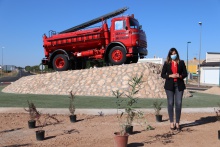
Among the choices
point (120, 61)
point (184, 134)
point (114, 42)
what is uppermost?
point (114, 42)

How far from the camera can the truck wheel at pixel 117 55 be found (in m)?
17.0

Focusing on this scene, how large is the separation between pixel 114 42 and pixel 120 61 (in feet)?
3.80

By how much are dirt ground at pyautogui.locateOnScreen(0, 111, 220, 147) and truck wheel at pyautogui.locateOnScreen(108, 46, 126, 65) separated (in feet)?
26.4

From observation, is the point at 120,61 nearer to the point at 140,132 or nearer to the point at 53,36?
the point at 53,36

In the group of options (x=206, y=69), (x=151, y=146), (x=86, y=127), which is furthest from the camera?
(x=206, y=69)

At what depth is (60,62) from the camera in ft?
63.4

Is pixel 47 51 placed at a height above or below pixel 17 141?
above

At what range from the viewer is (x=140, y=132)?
23.0 feet

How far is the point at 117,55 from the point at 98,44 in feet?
5.03

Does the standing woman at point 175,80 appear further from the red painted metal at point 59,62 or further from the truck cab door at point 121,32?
the red painted metal at point 59,62

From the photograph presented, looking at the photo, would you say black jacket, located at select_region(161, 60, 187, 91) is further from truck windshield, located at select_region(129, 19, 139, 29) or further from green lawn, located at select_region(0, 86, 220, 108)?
truck windshield, located at select_region(129, 19, 139, 29)

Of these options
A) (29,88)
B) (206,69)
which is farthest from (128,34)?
(206,69)

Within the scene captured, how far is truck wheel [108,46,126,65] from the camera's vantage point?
55.6ft

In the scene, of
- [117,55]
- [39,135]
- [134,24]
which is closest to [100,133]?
[39,135]
